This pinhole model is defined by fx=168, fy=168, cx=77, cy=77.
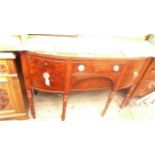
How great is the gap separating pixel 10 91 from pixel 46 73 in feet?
1.01

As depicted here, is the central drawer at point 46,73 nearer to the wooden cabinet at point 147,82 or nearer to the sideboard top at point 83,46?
the sideboard top at point 83,46

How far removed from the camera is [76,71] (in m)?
1.07

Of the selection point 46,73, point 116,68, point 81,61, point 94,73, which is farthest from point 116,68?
point 46,73

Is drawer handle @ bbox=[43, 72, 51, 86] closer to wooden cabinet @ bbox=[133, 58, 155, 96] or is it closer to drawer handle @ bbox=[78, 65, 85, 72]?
drawer handle @ bbox=[78, 65, 85, 72]

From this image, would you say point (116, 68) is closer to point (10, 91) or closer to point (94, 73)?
point (94, 73)

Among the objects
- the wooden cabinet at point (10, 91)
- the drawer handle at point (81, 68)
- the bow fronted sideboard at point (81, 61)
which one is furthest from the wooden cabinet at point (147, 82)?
the wooden cabinet at point (10, 91)

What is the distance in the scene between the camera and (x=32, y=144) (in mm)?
1283

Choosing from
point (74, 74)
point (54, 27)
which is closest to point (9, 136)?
point (74, 74)

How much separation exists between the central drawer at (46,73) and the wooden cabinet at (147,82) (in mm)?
666

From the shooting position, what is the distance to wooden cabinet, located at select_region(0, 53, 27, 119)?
3.23 ft

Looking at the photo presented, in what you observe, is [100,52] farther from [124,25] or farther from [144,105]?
[144,105]

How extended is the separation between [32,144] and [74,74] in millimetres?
654

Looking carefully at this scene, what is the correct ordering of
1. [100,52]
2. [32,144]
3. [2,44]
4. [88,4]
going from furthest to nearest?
[32,144], [88,4], [100,52], [2,44]

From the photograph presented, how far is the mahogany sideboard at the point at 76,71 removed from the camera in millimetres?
994
